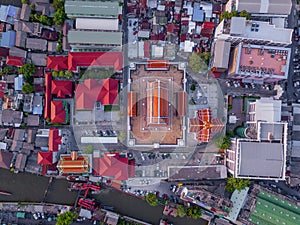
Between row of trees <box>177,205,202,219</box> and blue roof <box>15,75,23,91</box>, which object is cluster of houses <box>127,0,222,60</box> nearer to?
blue roof <box>15,75,23,91</box>

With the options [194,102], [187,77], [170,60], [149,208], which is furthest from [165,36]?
[149,208]

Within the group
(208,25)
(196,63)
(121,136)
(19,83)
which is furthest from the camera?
(208,25)

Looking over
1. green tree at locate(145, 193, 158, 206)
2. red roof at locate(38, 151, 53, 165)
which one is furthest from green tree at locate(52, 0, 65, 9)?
green tree at locate(145, 193, 158, 206)


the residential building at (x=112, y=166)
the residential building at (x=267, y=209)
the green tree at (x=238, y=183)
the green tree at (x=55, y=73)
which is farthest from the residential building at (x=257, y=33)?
the green tree at (x=55, y=73)

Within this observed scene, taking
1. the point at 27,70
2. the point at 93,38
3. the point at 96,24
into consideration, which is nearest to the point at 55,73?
the point at 27,70

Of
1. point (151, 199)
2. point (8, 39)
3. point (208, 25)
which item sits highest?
point (208, 25)

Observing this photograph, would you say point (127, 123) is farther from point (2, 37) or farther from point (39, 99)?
point (2, 37)

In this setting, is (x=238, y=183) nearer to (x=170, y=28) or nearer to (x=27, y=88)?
(x=170, y=28)

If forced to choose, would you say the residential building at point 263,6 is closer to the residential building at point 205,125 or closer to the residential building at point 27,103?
the residential building at point 205,125
